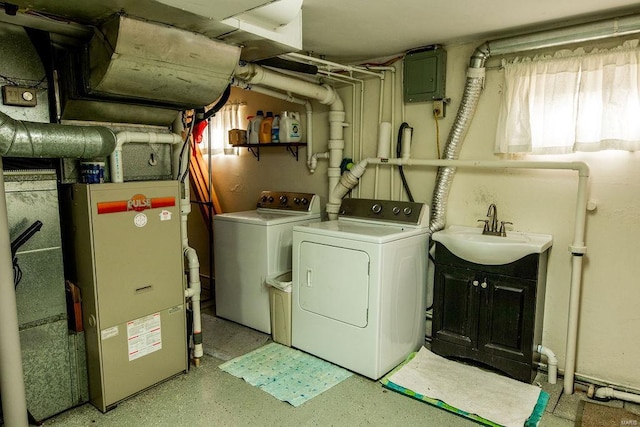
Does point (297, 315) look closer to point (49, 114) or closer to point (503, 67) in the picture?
point (49, 114)

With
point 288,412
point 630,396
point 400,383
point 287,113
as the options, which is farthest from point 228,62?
point 630,396

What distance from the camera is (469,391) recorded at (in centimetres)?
260

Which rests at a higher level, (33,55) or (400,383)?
(33,55)

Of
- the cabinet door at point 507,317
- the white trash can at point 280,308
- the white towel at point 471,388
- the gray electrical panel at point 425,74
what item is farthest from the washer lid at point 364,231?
the gray electrical panel at point 425,74

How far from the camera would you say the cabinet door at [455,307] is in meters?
2.84

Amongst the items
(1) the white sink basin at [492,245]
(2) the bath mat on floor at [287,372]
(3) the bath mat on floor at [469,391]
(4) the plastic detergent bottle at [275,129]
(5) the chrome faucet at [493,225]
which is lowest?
(2) the bath mat on floor at [287,372]

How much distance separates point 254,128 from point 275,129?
29cm

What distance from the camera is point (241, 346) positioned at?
328 cm

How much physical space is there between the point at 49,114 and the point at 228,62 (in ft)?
3.41

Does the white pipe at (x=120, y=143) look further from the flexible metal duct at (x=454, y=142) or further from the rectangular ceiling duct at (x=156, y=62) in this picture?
the flexible metal duct at (x=454, y=142)

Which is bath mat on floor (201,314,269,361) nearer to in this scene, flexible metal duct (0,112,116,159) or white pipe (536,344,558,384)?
flexible metal duct (0,112,116,159)

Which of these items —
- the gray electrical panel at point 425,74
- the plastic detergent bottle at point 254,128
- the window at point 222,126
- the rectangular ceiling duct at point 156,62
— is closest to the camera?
the rectangular ceiling duct at point 156,62

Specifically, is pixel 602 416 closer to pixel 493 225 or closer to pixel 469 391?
pixel 469 391

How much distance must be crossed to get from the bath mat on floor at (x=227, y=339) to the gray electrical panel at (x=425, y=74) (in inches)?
91.5
